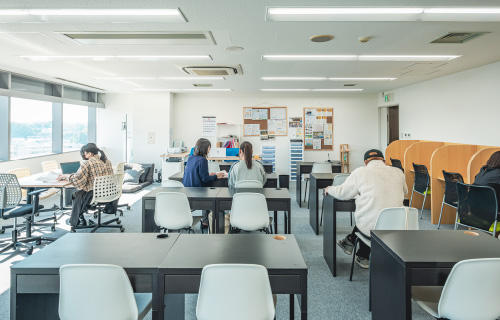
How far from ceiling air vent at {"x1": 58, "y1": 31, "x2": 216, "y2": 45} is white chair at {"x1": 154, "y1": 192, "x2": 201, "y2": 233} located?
1.82 m

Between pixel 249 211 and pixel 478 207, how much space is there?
2651 millimetres

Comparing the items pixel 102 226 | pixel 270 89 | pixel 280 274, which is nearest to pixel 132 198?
pixel 102 226

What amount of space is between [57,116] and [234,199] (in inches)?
255

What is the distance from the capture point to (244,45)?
3873mm

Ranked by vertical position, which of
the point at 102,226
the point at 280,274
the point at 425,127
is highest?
the point at 425,127

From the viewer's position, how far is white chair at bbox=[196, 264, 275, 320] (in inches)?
54.9

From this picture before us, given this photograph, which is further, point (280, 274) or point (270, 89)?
point (270, 89)

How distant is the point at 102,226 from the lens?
4.56 meters

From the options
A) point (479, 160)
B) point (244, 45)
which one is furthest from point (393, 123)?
point (244, 45)

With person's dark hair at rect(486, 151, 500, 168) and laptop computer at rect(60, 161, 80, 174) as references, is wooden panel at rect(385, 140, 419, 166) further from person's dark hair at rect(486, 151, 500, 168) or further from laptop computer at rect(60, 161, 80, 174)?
laptop computer at rect(60, 161, 80, 174)

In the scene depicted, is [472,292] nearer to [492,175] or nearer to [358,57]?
[492,175]

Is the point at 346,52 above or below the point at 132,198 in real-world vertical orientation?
above

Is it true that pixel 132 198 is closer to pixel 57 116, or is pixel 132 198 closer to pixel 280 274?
pixel 57 116

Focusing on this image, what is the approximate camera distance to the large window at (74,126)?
781cm
